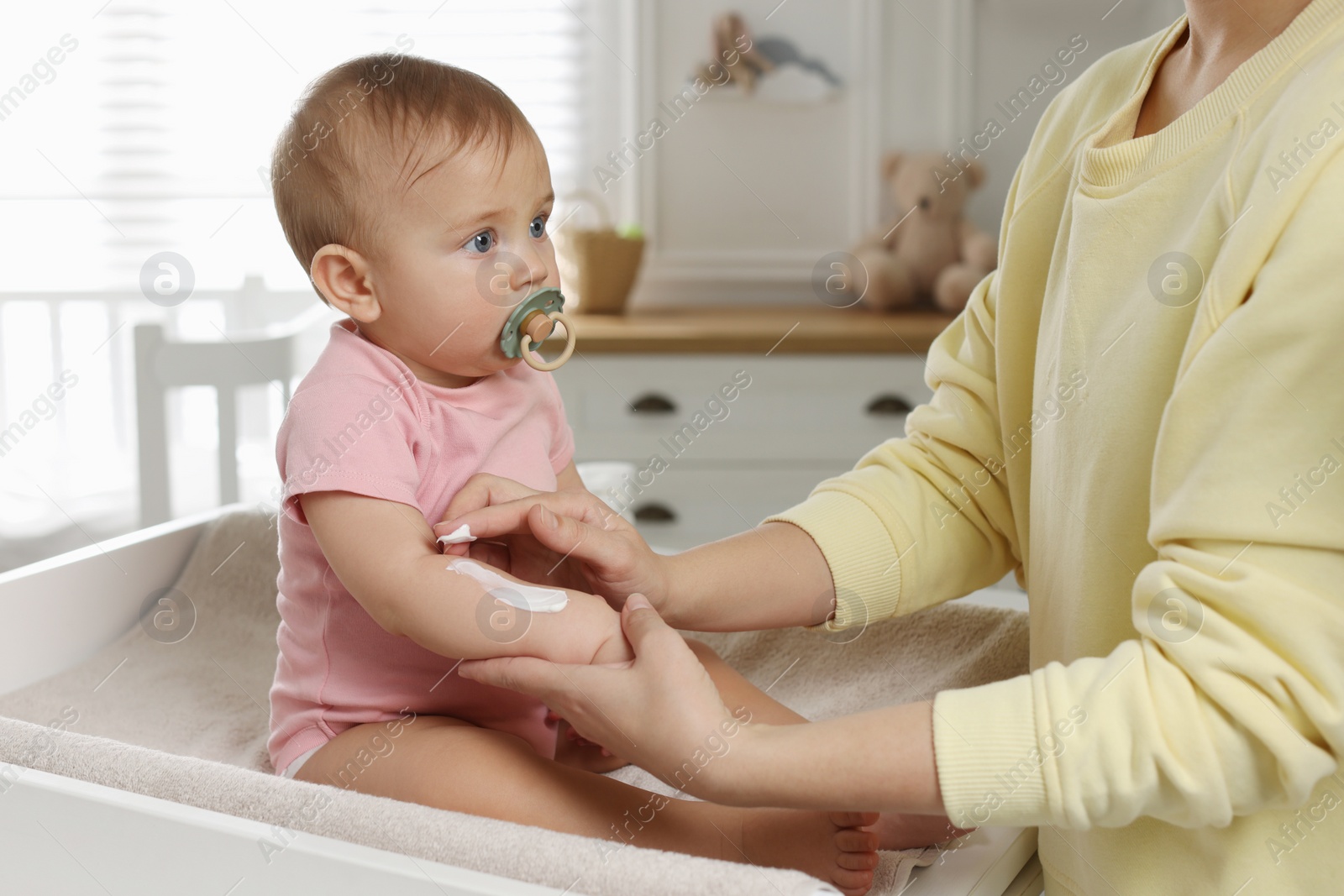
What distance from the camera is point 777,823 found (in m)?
0.66

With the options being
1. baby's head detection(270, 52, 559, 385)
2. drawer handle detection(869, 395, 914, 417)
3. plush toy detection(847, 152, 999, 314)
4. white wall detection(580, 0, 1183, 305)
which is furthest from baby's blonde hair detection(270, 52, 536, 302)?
white wall detection(580, 0, 1183, 305)

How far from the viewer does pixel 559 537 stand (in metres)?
0.66

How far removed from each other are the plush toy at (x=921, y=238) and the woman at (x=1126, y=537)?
66.9 inches

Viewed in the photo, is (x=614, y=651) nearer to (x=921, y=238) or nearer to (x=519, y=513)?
(x=519, y=513)

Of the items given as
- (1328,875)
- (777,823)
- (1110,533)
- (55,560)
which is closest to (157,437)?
(55,560)

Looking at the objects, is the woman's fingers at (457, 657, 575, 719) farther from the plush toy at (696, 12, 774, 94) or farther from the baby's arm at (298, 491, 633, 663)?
the plush toy at (696, 12, 774, 94)

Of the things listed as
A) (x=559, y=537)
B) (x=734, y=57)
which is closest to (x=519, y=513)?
(x=559, y=537)

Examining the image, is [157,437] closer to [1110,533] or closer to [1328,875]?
[1110,533]

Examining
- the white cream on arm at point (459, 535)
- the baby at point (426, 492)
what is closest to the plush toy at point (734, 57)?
the baby at point (426, 492)

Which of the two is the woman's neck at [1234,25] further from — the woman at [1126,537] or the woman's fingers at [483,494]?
the woman's fingers at [483,494]

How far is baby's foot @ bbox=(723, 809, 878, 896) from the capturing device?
61 cm

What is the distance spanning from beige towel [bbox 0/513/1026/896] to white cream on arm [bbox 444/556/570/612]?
0.42 feet

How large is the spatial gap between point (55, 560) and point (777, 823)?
2.26 feet

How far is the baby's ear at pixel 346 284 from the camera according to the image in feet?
2.38
